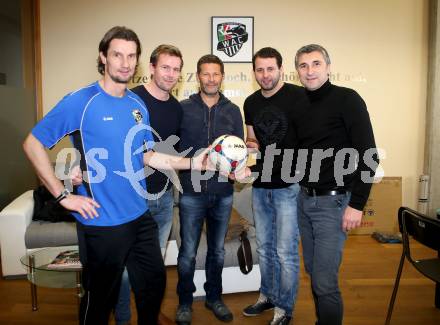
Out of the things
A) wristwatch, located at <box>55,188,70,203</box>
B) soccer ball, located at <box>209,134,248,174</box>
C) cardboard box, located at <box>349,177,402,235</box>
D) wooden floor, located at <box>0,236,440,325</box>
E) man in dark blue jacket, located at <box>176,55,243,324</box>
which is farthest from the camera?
cardboard box, located at <box>349,177,402,235</box>

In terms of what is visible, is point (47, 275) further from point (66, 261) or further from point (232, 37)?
point (232, 37)

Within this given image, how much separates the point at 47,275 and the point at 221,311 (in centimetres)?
115

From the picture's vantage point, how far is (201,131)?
94.0 inches

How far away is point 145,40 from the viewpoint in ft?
14.1

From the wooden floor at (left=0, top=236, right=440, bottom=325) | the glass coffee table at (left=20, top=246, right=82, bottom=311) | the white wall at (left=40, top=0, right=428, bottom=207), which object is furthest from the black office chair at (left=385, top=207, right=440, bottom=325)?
the white wall at (left=40, top=0, right=428, bottom=207)

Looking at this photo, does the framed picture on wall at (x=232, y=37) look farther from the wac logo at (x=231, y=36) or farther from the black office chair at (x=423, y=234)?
the black office chair at (x=423, y=234)

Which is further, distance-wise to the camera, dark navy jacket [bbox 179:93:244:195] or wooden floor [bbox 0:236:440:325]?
wooden floor [bbox 0:236:440:325]

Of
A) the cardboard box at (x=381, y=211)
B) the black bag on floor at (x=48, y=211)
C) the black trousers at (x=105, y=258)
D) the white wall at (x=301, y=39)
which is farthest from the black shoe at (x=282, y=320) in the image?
the white wall at (x=301, y=39)

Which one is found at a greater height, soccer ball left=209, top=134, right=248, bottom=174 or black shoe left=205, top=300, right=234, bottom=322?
soccer ball left=209, top=134, right=248, bottom=174

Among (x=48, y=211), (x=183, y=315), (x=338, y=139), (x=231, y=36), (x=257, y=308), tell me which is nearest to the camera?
(x=338, y=139)

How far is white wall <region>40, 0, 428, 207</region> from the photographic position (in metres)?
4.27

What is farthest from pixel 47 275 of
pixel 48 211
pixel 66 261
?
pixel 48 211

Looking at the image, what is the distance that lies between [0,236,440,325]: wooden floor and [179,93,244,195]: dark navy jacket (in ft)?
2.94

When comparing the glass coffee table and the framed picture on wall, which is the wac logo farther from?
the glass coffee table
